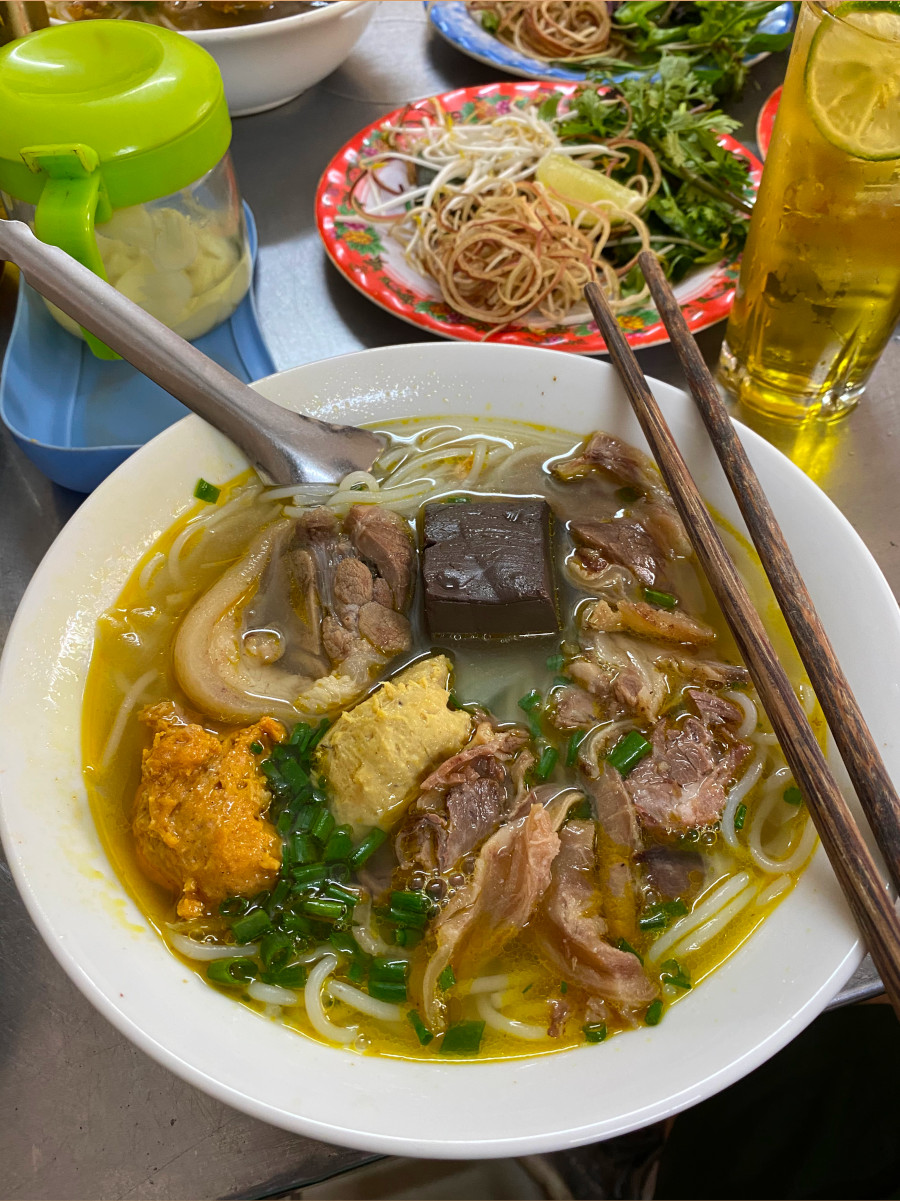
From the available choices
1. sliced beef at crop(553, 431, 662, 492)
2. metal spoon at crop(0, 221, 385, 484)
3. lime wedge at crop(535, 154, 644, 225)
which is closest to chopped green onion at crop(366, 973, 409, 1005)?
metal spoon at crop(0, 221, 385, 484)

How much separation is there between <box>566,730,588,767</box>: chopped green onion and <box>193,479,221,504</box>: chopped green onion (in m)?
1.08

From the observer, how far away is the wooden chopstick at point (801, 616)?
1393 mm

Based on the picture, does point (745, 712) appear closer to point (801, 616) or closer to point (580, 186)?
point (801, 616)

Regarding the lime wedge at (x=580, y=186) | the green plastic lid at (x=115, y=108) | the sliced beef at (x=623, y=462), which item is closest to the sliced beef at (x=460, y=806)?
the sliced beef at (x=623, y=462)

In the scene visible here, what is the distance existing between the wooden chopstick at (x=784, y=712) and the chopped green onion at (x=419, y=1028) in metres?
0.75

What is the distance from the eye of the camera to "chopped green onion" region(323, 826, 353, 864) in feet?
5.53

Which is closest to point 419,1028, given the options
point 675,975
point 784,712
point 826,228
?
point 675,975

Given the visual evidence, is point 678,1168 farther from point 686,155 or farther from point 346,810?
point 686,155

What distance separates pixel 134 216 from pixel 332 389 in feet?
2.53

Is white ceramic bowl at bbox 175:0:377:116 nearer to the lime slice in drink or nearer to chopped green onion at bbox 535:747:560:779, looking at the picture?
the lime slice in drink

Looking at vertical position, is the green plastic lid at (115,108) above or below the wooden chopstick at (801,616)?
above

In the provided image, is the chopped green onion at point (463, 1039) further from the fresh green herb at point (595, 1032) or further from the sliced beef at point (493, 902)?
the fresh green herb at point (595, 1032)

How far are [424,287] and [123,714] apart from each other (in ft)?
5.99

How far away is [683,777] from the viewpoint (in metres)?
1.75
